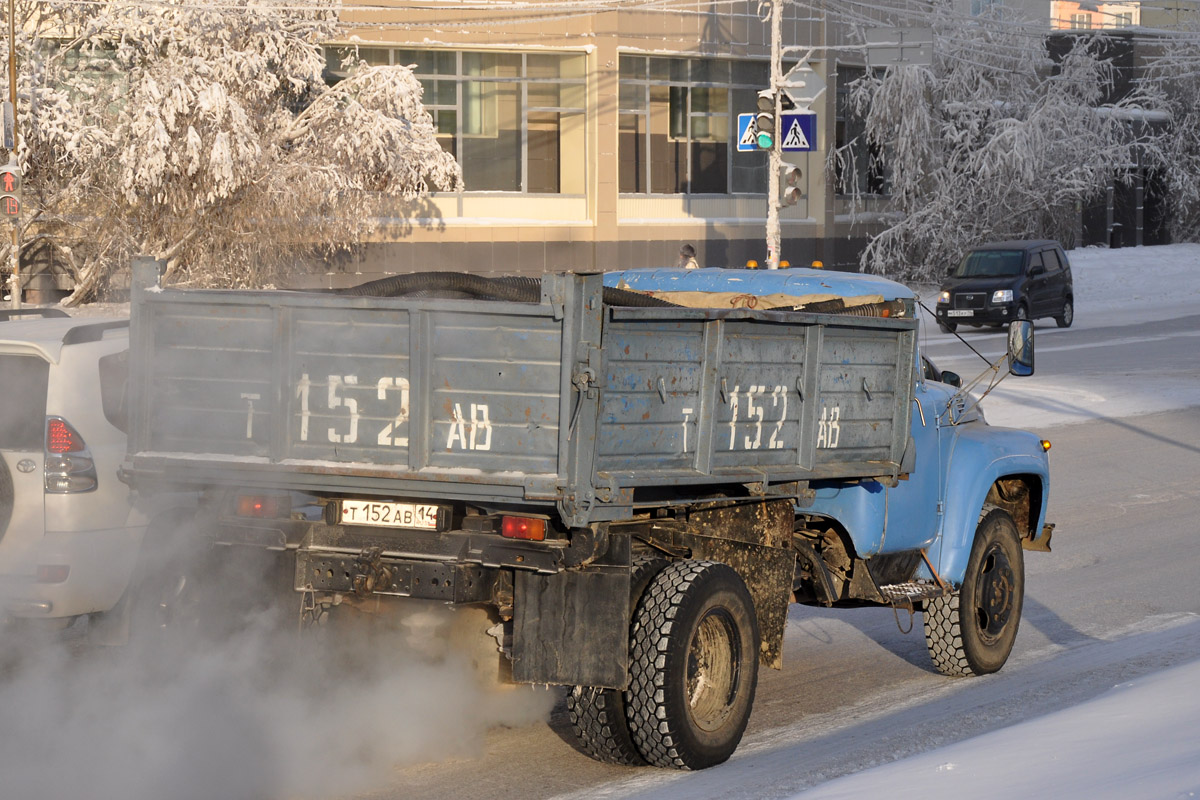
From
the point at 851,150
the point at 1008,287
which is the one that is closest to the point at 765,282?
the point at 1008,287

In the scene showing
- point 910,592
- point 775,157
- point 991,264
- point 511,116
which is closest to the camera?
point 910,592

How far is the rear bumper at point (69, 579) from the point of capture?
6.93 meters

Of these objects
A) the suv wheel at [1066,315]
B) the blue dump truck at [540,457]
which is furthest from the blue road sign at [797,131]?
the blue dump truck at [540,457]

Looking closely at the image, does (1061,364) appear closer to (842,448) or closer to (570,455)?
(842,448)

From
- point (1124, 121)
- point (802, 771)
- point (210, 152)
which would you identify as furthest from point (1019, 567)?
point (1124, 121)

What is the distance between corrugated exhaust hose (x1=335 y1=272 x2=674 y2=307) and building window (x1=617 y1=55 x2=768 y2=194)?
112 feet

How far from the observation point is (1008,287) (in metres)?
32.3

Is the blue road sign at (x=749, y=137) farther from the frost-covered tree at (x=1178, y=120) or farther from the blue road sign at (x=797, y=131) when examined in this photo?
the frost-covered tree at (x=1178, y=120)

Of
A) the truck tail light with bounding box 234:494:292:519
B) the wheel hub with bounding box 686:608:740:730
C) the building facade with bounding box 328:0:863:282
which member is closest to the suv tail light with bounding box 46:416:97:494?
the truck tail light with bounding box 234:494:292:519

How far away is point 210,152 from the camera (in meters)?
29.2

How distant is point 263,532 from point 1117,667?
4535 mm

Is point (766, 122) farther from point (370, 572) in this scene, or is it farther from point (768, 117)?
point (370, 572)

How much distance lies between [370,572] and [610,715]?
109 centimetres

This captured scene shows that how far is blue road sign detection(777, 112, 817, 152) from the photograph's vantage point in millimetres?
25938
